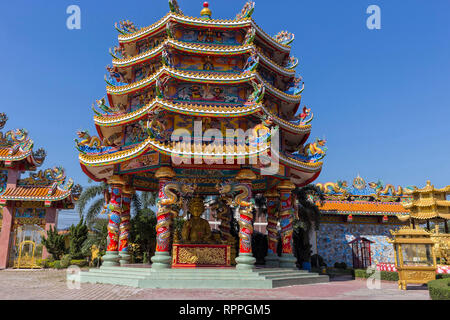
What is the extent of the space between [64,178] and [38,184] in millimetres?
2089

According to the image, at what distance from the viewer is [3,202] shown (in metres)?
26.4

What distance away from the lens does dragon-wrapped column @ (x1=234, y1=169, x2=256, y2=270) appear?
14.2m

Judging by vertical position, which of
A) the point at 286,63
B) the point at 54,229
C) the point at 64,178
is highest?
the point at 286,63

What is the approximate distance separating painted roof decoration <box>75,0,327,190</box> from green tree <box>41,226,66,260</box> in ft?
35.2

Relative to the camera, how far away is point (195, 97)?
16.7 m

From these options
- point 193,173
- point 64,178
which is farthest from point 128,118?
point 64,178

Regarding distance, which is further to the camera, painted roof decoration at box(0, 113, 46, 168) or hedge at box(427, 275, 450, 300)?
painted roof decoration at box(0, 113, 46, 168)

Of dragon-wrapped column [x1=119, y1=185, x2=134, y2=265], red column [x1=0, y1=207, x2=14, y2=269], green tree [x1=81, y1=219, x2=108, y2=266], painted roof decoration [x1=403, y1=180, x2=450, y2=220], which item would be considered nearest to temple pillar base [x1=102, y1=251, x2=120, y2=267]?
dragon-wrapped column [x1=119, y1=185, x2=134, y2=265]

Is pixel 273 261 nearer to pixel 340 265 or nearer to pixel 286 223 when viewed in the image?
pixel 286 223

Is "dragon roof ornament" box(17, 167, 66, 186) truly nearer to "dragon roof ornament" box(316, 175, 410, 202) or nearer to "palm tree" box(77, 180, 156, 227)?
"palm tree" box(77, 180, 156, 227)

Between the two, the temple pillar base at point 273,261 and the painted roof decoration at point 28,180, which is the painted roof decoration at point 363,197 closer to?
the temple pillar base at point 273,261

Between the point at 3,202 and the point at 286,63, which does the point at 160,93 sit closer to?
the point at 286,63

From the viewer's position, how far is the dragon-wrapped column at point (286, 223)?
17275mm

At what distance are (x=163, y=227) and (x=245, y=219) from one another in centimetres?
355
